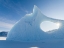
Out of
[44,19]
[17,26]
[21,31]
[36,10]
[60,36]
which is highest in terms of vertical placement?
[36,10]

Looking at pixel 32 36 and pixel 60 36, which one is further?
pixel 60 36

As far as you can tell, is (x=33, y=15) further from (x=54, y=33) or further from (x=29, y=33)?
(x=54, y=33)

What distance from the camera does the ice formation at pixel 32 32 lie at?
11414 millimetres

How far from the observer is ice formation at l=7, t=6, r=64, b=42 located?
1141 centimetres

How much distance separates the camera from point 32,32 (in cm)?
1155

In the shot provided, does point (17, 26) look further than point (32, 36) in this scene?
Yes

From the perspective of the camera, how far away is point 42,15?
12789mm

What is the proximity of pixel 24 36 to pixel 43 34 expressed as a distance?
7.59 feet

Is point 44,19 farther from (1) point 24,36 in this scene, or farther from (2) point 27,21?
(1) point 24,36

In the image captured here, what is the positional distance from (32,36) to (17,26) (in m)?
2.36

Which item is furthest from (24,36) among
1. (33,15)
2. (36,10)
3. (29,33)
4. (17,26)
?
(36,10)

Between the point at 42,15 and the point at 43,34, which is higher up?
the point at 42,15

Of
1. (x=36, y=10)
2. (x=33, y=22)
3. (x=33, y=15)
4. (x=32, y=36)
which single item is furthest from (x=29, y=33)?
(x=36, y=10)

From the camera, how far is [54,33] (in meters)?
11.9
